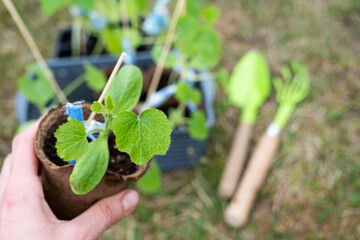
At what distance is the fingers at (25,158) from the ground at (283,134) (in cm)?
52

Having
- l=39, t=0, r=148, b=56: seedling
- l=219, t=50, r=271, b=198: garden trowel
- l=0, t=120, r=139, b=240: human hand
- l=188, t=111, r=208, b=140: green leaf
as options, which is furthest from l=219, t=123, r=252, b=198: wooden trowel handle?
l=0, t=120, r=139, b=240: human hand

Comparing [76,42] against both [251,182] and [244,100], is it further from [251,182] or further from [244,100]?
[251,182]

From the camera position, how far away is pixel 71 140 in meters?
0.38

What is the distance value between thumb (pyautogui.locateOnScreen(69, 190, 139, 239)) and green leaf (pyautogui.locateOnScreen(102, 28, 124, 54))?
1.92 ft

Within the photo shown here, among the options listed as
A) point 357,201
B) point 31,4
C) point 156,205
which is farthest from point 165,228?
point 31,4

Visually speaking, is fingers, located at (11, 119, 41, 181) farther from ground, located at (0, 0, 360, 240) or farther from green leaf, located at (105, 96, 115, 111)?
ground, located at (0, 0, 360, 240)

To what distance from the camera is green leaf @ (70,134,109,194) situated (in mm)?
396

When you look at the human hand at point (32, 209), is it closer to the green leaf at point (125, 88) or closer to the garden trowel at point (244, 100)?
the green leaf at point (125, 88)

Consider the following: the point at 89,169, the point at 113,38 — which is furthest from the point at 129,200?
the point at 113,38

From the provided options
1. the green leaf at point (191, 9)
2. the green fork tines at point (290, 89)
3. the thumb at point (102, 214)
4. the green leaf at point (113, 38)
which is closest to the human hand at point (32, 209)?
the thumb at point (102, 214)

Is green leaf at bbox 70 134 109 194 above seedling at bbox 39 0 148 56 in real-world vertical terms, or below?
above

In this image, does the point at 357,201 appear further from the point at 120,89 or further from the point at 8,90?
the point at 8,90

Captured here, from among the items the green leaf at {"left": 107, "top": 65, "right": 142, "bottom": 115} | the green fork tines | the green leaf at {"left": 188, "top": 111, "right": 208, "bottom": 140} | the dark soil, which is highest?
the green leaf at {"left": 107, "top": 65, "right": 142, "bottom": 115}

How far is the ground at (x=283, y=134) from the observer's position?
3.22ft
